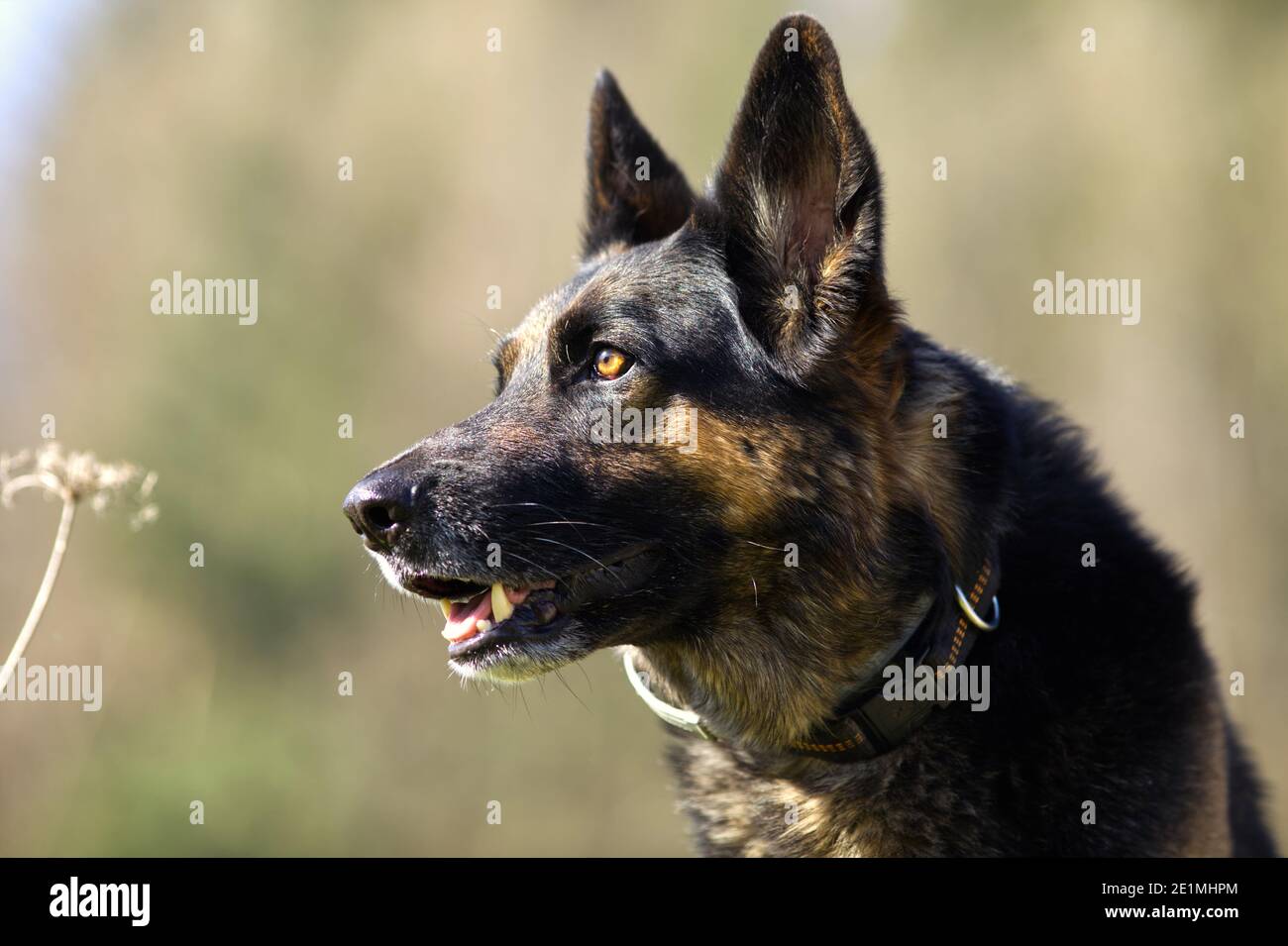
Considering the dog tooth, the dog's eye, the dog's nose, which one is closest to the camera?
the dog's nose

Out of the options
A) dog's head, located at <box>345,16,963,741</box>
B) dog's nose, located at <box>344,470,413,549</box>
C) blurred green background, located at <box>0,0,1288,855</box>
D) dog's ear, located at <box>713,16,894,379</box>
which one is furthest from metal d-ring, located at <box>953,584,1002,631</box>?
blurred green background, located at <box>0,0,1288,855</box>

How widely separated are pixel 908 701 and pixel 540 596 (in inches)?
45.6

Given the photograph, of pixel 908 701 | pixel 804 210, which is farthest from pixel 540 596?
pixel 804 210

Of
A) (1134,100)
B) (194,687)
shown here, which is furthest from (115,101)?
(1134,100)

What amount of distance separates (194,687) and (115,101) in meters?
7.74

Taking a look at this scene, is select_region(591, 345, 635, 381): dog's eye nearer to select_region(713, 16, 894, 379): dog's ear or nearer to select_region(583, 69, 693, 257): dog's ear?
select_region(713, 16, 894, 379): dog's ear

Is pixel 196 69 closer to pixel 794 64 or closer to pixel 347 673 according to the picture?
pixel 347 673

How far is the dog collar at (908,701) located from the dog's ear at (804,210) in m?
0.81

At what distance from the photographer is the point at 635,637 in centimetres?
365

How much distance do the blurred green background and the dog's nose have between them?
425 inches

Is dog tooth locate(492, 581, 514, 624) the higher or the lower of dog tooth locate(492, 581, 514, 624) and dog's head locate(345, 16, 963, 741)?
the lower

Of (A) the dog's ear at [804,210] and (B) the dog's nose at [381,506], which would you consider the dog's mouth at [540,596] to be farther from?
(A) the dog's ear at [804,210]

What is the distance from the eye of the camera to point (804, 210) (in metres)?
3.72

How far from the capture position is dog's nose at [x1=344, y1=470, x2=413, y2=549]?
11.5ft
